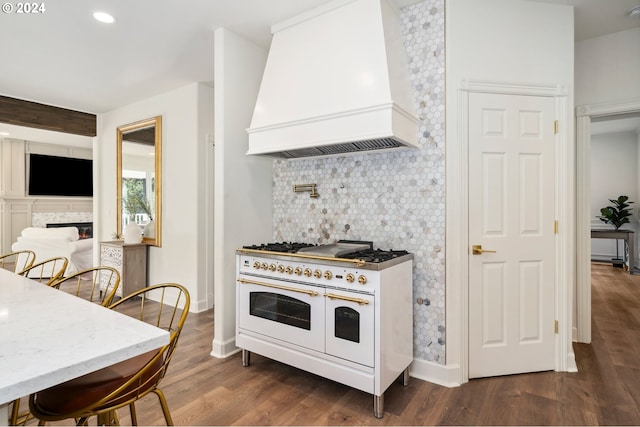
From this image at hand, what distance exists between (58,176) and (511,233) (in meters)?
9.49

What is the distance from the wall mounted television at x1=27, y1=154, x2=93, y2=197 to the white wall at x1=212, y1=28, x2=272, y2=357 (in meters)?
7.33

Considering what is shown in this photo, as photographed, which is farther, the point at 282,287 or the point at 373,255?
the point at 282,287

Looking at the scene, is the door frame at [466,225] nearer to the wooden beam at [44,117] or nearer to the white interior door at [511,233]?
the white interior door at [511,233]

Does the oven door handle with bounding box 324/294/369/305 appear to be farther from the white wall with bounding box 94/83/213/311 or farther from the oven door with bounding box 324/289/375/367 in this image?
the white wall with bounding box 94/83/213/311

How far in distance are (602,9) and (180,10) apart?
3280mm

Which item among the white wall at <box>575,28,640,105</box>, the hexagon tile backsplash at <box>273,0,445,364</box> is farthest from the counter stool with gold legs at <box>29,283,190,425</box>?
the white wall at <box>575,28,640,105</box>

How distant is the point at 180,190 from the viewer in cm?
430

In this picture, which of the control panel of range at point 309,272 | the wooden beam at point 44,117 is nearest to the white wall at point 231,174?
the control panel of range at point 309,272

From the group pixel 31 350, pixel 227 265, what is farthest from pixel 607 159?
pixel 31 350

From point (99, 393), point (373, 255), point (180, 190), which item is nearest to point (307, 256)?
point (373, 255)

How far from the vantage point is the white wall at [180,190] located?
4.14 meters

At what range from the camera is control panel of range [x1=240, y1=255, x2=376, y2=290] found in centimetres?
213

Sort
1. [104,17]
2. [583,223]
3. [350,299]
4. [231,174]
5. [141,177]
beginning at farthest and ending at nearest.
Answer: [141,177] < [583,223] < [231,174] < [104,17] < [350,299]

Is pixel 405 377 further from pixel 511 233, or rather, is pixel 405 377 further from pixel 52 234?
pixel 52 234
